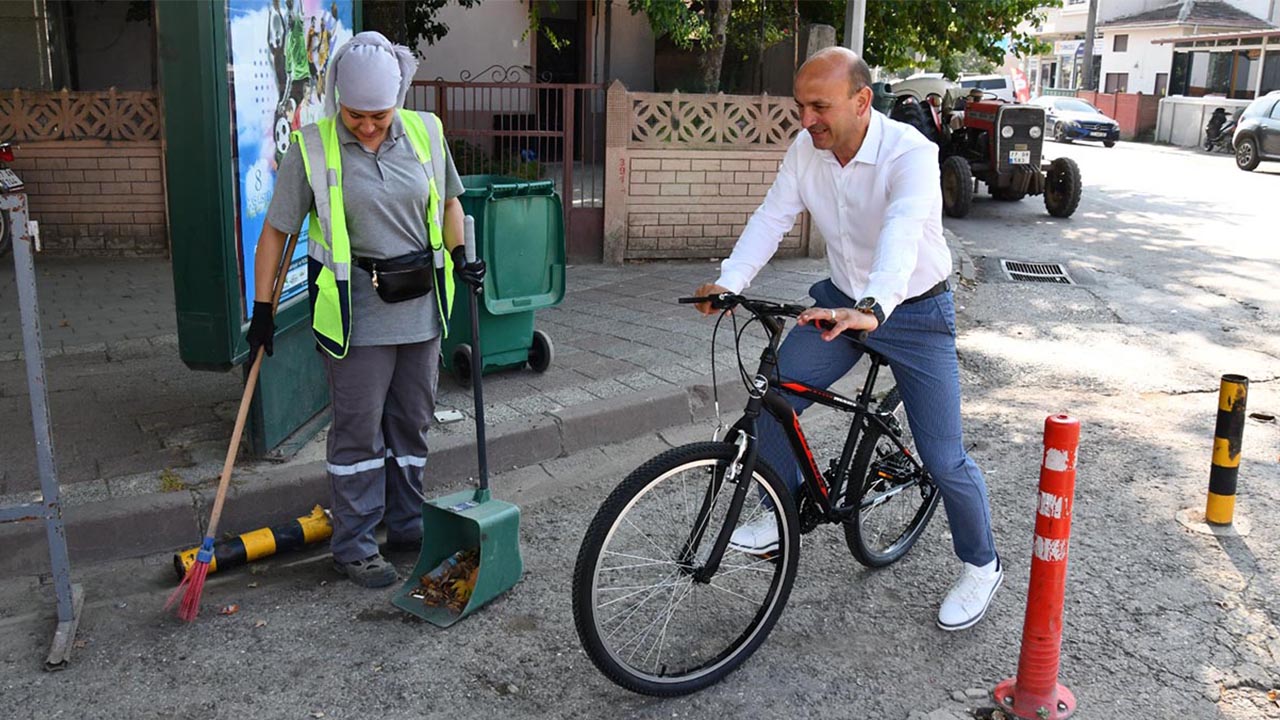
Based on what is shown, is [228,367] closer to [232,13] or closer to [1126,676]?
[232,13]

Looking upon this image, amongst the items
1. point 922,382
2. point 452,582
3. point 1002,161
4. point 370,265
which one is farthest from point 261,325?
point 1002,161

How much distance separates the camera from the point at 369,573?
411cm

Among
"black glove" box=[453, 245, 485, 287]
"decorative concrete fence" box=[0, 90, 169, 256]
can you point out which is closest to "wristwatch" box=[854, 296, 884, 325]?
"black glove" box=[453, 245, 485, 287]

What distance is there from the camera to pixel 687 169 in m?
10.0

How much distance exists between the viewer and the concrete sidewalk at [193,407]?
4.45m

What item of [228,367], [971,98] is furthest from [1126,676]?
[971,98]

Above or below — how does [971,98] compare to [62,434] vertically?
above

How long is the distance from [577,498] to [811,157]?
6.52ft

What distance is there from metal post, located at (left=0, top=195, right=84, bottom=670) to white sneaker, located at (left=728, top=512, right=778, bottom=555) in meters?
2.09

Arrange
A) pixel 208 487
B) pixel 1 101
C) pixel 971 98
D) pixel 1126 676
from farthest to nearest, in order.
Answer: pixel 971 98
pixel 1 101
pixel 208 487
pixel 1126 676

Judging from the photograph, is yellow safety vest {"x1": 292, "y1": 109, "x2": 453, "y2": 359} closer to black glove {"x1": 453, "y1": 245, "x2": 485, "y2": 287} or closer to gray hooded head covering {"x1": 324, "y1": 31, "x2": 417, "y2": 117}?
gray hooded head covering {"x1": 324, "y1": 31, "x2": 417, "y2": 117}

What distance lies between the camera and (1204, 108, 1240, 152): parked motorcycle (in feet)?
95.0

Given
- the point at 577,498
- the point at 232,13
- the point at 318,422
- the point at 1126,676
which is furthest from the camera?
the point at 318,422

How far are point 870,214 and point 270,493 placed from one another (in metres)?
2.62
